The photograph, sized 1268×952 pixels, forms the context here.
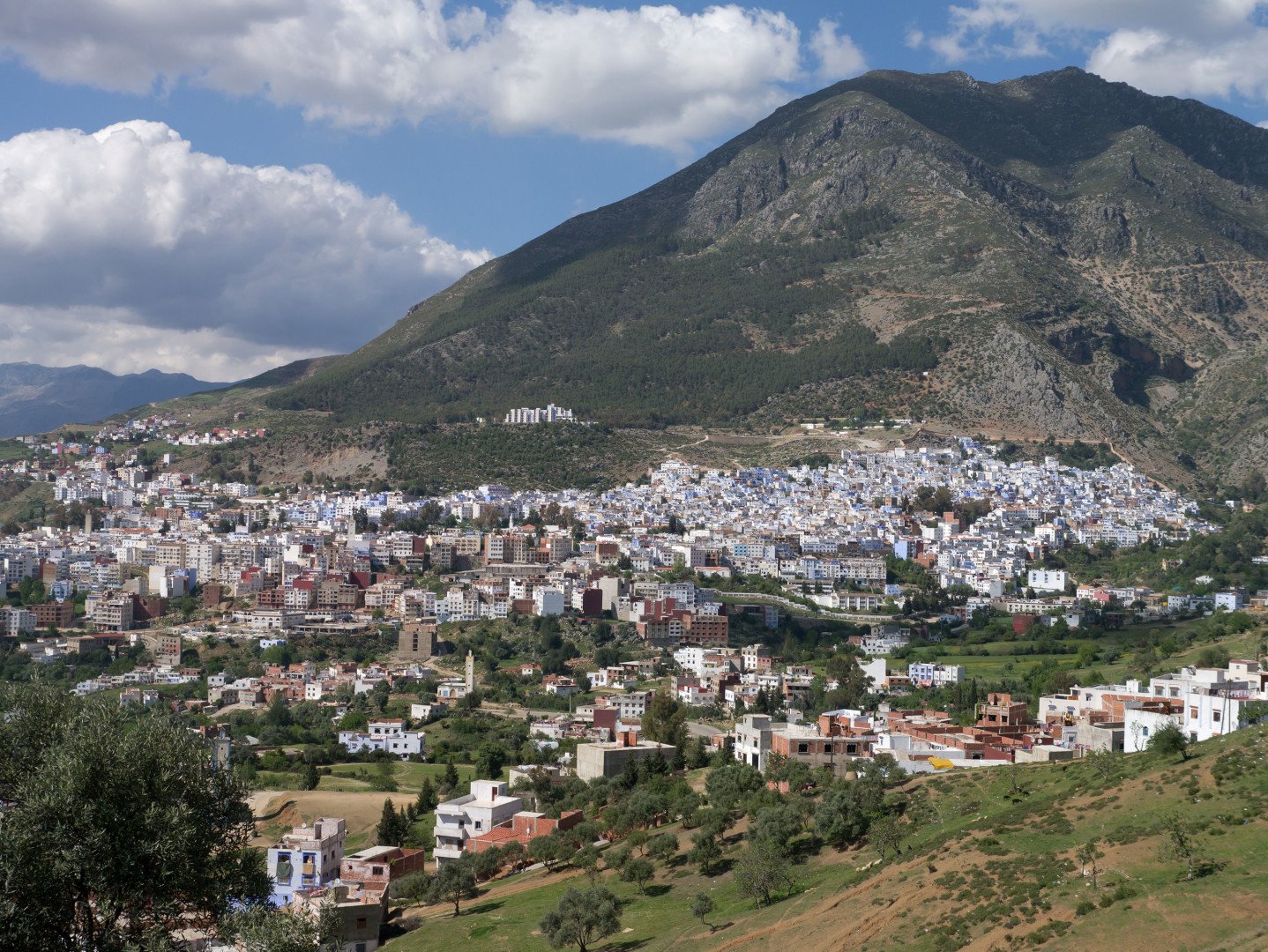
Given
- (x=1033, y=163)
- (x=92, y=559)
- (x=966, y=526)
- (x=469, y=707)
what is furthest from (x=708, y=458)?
(x=1033, y=163)

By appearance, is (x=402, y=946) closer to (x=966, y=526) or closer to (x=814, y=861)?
(x=814, y=861)

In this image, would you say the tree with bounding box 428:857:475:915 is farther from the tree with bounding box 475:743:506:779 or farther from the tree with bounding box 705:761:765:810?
the tree with bounding box 475:743:506:779

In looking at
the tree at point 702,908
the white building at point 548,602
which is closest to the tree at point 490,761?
the tree at point 702,908

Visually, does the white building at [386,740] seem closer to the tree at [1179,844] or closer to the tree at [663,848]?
the tree at [663,848]

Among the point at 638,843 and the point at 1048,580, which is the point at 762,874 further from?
the point at 1048,580

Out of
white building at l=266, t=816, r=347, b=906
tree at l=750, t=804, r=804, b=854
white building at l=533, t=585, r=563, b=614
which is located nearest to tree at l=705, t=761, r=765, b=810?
tree at l=750, t=804, r=804, b=854

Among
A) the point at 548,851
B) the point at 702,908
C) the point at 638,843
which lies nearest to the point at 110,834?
the point at 702,908
